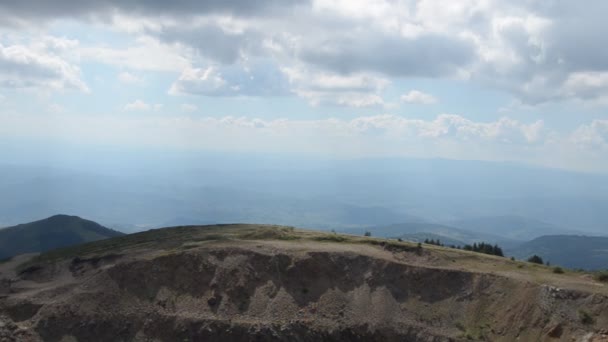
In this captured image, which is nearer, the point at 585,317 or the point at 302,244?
the point at 585,317

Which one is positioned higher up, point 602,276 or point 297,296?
point 602,276

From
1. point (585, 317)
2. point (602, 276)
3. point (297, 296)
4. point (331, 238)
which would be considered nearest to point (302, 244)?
point (331, 238)

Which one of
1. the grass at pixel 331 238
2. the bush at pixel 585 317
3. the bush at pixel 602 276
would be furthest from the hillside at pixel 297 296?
the grass at pixel 331 238

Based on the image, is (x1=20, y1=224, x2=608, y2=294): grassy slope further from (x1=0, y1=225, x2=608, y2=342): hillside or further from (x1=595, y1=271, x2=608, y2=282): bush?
(x1=595, y1=271, x2=608, y2=282): bush

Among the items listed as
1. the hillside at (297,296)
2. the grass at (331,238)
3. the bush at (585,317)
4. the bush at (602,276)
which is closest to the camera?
the bush at (585,317)

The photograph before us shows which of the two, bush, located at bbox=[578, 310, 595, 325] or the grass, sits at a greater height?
the grass

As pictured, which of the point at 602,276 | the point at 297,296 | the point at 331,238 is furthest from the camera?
the point at 331,238

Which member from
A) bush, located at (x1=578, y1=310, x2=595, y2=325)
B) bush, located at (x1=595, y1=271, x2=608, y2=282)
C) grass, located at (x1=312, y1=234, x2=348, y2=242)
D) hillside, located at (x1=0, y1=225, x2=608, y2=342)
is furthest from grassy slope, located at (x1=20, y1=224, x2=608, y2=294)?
bush, located at (x1=578, y1=310, x2=595, y2=325)

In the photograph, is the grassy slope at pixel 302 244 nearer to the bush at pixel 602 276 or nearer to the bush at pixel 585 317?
the bush at pixel 602 276

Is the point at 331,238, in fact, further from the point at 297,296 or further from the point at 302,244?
the point at 297,296
